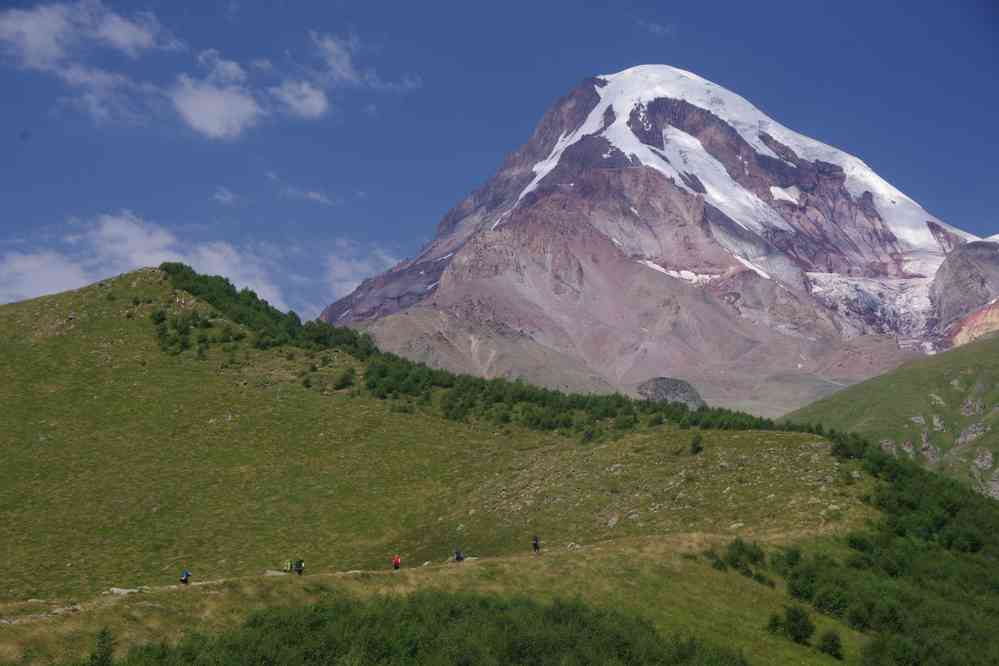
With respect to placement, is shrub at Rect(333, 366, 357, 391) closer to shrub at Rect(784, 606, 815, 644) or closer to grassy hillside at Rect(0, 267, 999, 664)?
grassy hillside at Rect(0, 267, 999, 664)

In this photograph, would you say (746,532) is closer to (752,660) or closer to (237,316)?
(752,660)

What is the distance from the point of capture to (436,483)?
47125 millimetres

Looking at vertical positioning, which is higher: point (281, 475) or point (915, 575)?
point (281, 475)

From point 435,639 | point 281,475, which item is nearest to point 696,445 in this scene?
point 281,475

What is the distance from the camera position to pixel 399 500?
4544cm

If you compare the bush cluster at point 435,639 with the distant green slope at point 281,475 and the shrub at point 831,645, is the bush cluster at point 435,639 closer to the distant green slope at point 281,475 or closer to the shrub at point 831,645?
the shrub at point 831,645

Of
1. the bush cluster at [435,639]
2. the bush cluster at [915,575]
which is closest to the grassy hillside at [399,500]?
the bush cluster at [915,575]

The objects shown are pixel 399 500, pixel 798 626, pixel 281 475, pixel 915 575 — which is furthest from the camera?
pixel 281 475

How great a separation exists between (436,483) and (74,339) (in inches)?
1129

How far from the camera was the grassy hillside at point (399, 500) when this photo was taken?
2881cm

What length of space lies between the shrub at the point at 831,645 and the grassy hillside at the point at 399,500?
0.59m

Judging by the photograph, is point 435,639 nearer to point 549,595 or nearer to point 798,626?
point 549,595

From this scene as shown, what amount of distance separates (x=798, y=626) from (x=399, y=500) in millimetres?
21506

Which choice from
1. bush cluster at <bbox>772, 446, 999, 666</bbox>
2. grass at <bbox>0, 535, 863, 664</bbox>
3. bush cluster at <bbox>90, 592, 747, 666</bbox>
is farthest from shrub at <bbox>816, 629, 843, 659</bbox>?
bush cluster at <bbox>90, 592, 747, 666</bbox>
